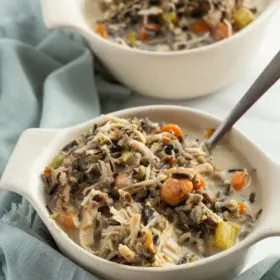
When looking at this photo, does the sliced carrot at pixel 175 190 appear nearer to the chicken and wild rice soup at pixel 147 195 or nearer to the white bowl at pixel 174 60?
the chicken and wild rice soup at pixel 147 195

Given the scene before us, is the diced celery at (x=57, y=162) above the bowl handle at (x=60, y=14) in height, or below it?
below

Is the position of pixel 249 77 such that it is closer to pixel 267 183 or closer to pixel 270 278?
pixel 267 183

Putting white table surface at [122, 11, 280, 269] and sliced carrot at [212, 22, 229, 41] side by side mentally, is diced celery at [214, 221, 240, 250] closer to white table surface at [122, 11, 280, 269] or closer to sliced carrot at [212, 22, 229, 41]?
white table surface at [122, 11, 280, 269]

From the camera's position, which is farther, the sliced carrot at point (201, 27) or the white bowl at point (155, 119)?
the sliced carrot at point (201, 27)

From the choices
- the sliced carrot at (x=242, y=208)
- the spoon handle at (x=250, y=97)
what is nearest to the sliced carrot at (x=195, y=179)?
the sliced carrot at (x=242, y=208)

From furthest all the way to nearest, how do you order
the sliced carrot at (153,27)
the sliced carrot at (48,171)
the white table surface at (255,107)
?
the sliced carrot at (153,27) < the white table surface at (255,107) < the sliced carrot at (48,171)
